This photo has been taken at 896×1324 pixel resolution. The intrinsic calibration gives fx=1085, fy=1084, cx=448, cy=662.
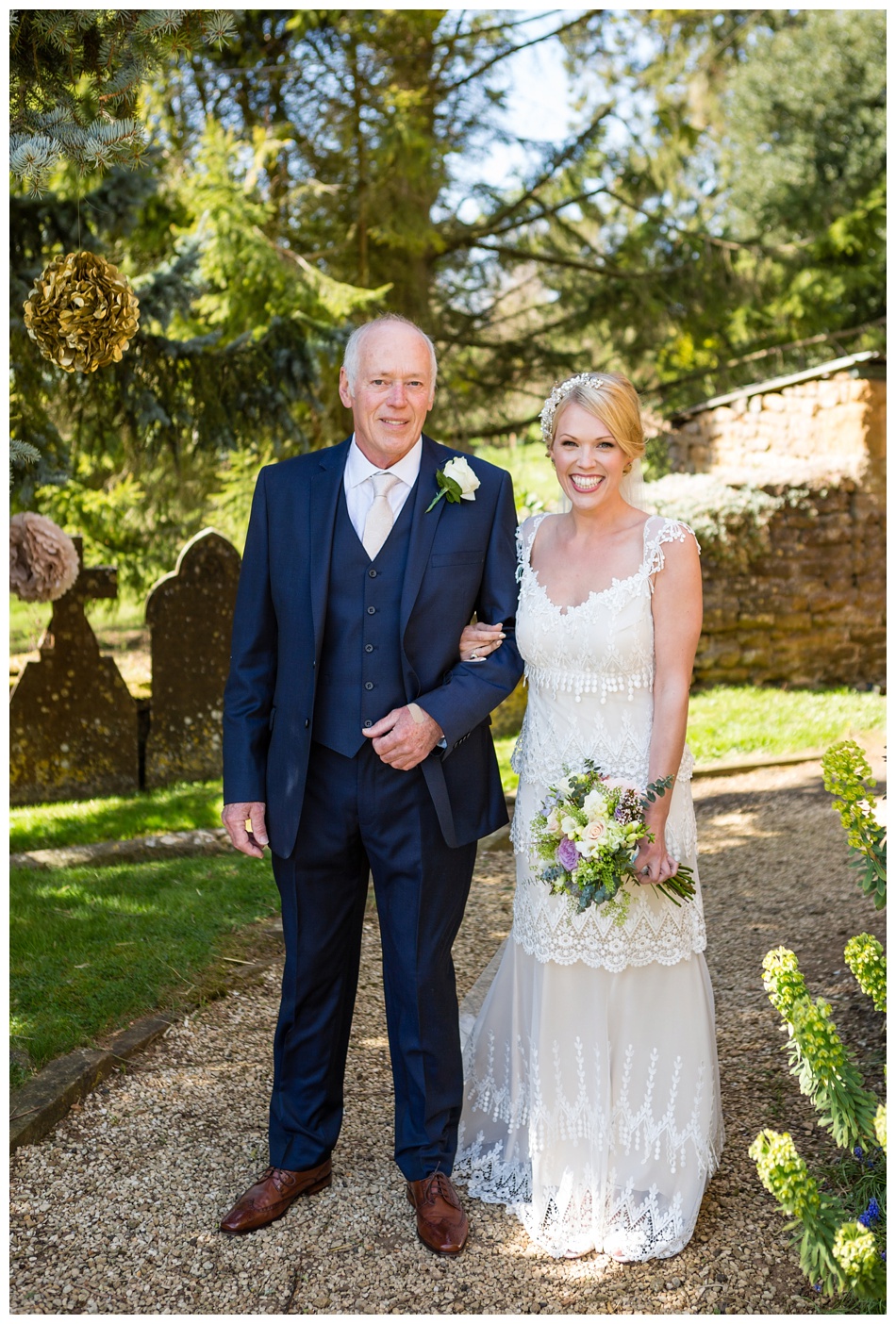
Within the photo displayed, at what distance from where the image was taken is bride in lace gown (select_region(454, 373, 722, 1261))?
2.77 metres

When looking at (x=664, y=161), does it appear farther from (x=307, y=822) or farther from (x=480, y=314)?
(x=307, y=822)

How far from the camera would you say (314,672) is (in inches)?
107

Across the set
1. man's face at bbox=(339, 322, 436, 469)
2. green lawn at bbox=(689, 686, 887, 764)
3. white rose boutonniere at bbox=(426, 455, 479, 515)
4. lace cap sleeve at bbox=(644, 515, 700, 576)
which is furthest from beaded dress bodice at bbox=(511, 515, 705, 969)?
Answer: green lawn at bbox=(689, 686, 887, 764)

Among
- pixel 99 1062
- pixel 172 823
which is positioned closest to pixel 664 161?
pixel 172 823

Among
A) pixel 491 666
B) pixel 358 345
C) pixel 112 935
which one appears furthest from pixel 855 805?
pixel 112 935

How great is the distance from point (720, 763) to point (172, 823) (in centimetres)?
368

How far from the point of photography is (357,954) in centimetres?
301

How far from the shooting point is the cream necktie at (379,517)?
2.76m

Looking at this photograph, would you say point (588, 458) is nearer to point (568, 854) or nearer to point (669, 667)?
point (669, 667)

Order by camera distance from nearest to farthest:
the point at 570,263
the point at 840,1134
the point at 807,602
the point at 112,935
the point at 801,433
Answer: the point at 840,1134 < the point at 112,935 < the point at 807,602 < the point at 801,433 < the point at 570,263

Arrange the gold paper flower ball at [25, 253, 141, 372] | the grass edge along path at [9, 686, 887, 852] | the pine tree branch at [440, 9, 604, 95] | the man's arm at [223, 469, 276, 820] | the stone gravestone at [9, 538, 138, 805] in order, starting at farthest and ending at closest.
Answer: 1. the pine tree branch at [440, 9, 604, 95]
2. the stone gravestone at [9, 538, 138, 805]
3. the grass edge along path at [9, 686, 887, 852]
4. the gold paper flower ball at [25, 253, 141, 372]
5. the man's arm at [223, 469, 276, 820]

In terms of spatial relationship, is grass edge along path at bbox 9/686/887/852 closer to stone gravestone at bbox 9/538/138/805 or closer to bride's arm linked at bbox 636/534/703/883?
stone gravestone at bbox 9/538/138/805

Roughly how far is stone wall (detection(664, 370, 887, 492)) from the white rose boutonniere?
7.42 metres

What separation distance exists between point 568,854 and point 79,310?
1.96 meters
